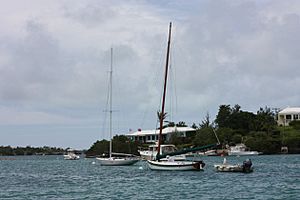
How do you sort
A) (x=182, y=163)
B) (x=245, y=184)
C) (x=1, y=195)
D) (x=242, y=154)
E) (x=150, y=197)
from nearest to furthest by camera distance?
(x=150, y=197), (x=1, y=195), (x=245, y=184), (x=182, y=163), (x=242, y=154)

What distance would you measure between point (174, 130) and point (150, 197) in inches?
5742

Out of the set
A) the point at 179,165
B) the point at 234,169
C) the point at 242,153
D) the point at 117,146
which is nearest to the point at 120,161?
the point at 179,165

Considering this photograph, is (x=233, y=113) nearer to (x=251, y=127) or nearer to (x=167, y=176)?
(x=251, y=127)

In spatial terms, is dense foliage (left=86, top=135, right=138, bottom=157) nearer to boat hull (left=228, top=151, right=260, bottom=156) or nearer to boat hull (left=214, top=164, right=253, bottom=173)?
boat hull (left=228, top=151, right=260, bottom=156)

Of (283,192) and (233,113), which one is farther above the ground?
(233,113)

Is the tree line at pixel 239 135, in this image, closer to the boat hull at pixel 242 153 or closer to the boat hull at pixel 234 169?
the boat hull at pixel 242 153

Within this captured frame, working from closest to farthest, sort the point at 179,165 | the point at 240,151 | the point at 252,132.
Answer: the point at 179,165 → the point at 240,151 → the point at 252,132

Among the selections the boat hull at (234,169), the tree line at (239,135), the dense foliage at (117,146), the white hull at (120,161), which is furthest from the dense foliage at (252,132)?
Answer: the boat hull at (234,169)

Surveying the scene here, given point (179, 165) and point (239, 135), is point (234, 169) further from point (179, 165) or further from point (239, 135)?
point (239, 135)

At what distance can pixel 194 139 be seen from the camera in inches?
7407

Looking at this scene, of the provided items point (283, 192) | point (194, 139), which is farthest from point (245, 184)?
point (194, 139)

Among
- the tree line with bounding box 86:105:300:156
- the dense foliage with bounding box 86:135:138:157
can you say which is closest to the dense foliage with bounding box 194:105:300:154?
the tree line with bounding box 86:105:300:156

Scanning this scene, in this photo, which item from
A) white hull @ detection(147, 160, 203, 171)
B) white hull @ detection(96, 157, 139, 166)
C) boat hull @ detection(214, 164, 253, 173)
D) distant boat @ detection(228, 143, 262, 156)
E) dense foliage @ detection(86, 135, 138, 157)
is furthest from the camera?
dense foliage @ detection(86, 135, 138, 157)

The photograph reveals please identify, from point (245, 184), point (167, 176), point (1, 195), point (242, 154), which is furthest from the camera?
point (242, 154)
